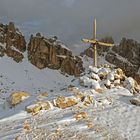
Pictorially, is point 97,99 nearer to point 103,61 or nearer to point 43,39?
point 43,39

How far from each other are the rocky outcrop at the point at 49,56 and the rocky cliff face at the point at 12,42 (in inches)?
153

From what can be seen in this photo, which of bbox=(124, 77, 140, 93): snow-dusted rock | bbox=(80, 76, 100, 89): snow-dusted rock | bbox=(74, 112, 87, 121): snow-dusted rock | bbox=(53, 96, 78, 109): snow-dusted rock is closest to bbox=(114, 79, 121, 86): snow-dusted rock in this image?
bbox=(124, 77, 140, 93): snow-dusted rock

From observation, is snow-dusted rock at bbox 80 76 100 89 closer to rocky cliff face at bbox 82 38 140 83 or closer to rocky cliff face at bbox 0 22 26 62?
rocky cliff face at bbox 0 22 26 62

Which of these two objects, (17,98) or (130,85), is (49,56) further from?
(17,98)

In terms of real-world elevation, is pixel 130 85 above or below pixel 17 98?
above

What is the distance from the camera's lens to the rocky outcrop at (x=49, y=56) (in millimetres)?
132375

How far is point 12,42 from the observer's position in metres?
130

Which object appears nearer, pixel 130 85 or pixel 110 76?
pixel 110 76

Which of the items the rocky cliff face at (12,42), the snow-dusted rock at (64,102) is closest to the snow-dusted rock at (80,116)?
the snow-dusted rock at (64,102)

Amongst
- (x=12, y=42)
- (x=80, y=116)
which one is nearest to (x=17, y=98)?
(x=80, y=116)

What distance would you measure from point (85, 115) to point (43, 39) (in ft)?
378

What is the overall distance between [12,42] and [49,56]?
14.8 metres

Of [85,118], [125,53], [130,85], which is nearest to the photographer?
[85,118]

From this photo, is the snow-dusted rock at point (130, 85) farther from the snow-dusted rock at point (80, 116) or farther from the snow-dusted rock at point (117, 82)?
the snow-dusted rock at point (80, 116)
